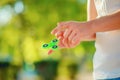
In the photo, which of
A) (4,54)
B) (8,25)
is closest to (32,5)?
(8,25)

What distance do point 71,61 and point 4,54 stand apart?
110 cm

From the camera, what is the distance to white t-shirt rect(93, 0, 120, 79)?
1136mm

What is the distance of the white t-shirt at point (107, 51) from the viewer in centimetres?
114

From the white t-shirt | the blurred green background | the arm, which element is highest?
the blurred green background

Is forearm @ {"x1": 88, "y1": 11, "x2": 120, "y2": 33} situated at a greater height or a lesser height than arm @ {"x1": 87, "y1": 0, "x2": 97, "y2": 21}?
lesser

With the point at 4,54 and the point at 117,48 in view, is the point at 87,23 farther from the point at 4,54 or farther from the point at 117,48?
the point at 4,54

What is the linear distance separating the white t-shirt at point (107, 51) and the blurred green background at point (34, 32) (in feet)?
15.5

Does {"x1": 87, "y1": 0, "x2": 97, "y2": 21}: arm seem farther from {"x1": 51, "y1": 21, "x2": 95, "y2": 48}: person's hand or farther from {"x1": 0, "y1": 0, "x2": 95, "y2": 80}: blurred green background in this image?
{"x1": 0, "y1": 0, "x2": 95, "y2": 80}: blurred green background

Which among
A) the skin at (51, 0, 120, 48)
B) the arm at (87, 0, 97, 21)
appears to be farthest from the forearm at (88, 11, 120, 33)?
the arm at (87, 0, 97, 21)

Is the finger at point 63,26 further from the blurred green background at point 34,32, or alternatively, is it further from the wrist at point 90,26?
the blurred green background at point 34,32

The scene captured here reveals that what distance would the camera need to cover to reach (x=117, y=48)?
1.13 m

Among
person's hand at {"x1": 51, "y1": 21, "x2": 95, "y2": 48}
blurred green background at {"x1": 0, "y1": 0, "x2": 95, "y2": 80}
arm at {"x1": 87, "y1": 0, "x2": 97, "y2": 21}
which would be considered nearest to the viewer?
person's hand at {"x1": 51, "y1": 21, "x2": 95, "y2": 48}

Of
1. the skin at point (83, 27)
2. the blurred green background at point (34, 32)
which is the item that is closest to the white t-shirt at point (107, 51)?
the skin at point (83, 27)

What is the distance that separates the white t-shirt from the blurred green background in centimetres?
473
